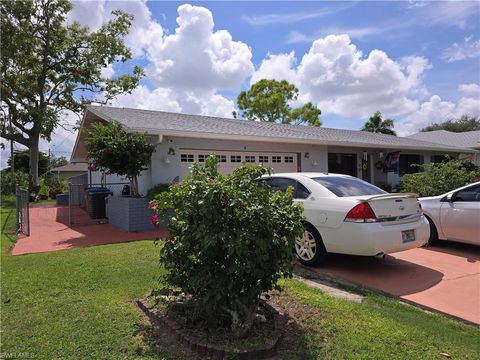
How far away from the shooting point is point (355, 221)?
18.9ft

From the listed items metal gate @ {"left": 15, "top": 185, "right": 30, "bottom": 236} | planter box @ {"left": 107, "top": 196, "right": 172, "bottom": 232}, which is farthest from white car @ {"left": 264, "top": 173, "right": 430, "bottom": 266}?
metal gate @ {"left": 15, "top": 185, "right": 30, "bottom": 236}

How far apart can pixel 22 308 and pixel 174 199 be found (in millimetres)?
2300

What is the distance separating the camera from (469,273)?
239 inches

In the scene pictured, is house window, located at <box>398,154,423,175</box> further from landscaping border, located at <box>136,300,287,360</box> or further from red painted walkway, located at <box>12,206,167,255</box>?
landscaping border, located at <box>136,300,287,360</box>

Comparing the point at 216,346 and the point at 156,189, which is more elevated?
the point at 156,189

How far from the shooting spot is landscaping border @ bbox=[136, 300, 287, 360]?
325cm

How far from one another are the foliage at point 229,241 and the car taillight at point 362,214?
2.26 m

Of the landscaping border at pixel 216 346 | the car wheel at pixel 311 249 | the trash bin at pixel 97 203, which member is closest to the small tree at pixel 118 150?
the trash bin at pixel 97 203

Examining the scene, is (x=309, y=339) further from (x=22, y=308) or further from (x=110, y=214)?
(x=110, y=214)

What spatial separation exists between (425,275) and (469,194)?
2350mm

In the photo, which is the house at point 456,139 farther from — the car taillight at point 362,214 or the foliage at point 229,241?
the foliage at point 229,241

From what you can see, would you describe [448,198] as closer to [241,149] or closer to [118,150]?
[118,150]

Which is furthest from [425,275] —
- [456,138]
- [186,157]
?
[456,138]

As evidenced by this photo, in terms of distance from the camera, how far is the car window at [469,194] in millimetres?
7238
